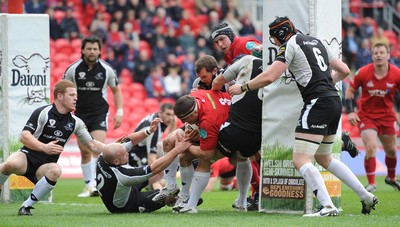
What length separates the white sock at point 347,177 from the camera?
1041 cm

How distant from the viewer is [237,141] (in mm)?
11125

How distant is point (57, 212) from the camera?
11391 mm

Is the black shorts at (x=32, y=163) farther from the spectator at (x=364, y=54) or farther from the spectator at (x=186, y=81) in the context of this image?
the spectator at (x=364, y=54)

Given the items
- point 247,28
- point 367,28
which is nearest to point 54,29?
point 247,28

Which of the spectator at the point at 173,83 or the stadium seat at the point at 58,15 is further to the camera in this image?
the spectator at the point at 173,83

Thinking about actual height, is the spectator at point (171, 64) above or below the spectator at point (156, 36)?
below

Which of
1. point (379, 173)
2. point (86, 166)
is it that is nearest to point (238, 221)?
point (86, 166)

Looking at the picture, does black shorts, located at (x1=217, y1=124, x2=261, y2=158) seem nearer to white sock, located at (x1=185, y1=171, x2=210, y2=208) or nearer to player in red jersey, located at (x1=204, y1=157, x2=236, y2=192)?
white sock, located at (x1=185, y1=171, x2=210, y2=208)

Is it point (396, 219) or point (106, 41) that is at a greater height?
point (106, 41)

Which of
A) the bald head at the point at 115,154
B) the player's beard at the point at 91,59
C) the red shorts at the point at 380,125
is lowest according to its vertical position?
the bald head at the point at 115,154

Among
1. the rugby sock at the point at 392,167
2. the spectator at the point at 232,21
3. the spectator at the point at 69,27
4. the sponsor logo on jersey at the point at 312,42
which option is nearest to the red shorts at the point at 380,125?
the rugby sock at the point at 392,167

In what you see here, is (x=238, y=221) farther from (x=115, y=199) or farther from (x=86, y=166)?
(x=86, y=166)

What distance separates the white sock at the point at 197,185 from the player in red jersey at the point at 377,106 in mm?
5177

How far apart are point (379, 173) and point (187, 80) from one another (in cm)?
720
